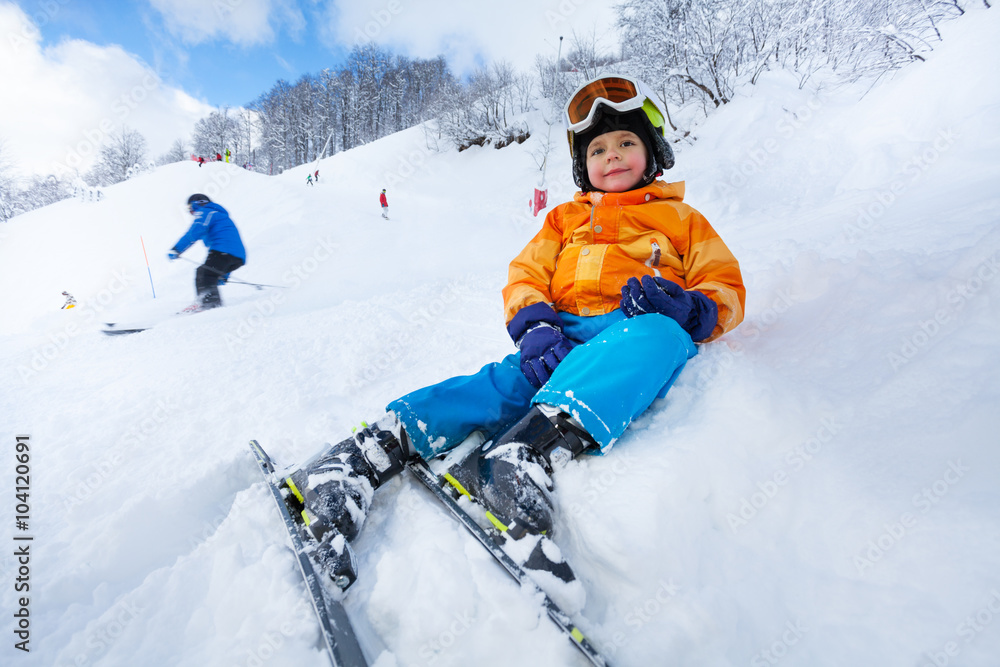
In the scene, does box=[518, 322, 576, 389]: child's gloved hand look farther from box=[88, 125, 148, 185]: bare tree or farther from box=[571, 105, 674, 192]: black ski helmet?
box=[88, 125, 148, 185]: bare tree

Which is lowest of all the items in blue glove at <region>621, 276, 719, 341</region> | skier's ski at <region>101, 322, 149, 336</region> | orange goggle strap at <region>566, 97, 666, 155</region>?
skier's ski at <region>101, 322, 149, 336</region>

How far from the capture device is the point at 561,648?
37.7 inches

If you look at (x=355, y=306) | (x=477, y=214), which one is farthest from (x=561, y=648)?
(x=477, y=214)

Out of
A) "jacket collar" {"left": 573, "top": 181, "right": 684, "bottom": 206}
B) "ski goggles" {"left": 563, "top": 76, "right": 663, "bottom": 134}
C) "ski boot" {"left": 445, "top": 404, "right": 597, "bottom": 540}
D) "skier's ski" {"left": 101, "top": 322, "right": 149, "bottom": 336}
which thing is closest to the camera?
"ski boot" {"left": 445, "top": 404, "right": 597, "bottom": 540}

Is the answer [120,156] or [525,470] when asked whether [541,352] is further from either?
[120,156]

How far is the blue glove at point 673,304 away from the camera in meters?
1.55

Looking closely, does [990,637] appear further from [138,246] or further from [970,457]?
[138,246]

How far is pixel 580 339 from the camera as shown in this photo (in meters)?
1.89

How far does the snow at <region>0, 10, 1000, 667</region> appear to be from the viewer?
969mm

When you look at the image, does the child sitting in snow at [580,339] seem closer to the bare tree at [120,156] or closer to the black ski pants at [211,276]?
the black ski pants at [211,276]

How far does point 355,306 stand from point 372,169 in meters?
27.2

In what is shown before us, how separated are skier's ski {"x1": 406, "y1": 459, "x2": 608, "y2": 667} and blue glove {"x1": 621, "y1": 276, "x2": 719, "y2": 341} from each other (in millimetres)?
971

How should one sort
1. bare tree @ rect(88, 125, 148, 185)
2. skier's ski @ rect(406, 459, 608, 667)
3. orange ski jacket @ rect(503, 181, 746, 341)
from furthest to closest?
bare tree @ rect(88, 125, 148, 185)
orange ski jacket @ rect(503, 181, 746, 341)
skier's ski @ rect(406, 459, 608, 667)

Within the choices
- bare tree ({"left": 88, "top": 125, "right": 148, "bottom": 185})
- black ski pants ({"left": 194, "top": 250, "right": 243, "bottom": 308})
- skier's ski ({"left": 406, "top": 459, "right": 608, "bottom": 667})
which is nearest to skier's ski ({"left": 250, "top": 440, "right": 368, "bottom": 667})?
skier's ski ({"left": 406, "top": 459, "right": 608, "bottom": 667})
